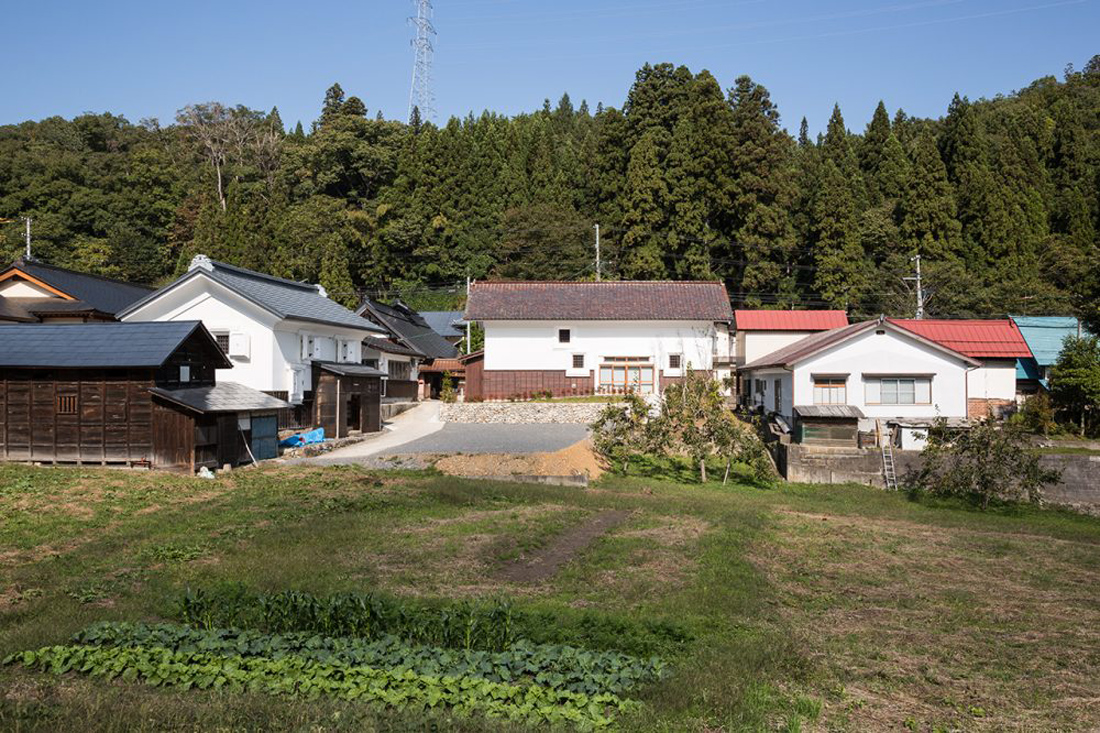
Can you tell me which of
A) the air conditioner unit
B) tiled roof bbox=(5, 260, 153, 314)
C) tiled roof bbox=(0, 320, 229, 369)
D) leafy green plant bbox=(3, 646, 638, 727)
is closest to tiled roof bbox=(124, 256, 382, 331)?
the air conditioner unit

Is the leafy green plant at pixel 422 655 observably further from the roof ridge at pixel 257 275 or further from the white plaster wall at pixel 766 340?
the white plaster wall at pixel 766 340

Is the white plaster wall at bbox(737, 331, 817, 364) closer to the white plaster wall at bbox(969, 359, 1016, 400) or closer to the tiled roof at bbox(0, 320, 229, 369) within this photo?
the white plaster wall at bbox(969, 359, 1016, 400)

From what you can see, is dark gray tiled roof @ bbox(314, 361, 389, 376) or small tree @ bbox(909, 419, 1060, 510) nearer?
small tree @ bbox(909, 419, 1060, 510)

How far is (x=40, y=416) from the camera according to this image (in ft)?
66.9

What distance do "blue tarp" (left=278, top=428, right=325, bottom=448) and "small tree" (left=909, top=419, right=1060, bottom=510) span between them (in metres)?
19.9

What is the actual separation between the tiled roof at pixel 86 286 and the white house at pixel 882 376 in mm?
28956

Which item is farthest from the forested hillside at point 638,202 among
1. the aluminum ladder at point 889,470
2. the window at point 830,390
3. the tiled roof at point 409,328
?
the aluminum ladder at point 889,470

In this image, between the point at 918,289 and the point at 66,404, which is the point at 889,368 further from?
the point at 66,404

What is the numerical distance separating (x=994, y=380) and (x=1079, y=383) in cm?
477

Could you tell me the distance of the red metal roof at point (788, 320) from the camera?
38.0 metres

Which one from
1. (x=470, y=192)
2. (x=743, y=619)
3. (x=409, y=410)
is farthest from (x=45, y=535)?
(x=470, y=192)

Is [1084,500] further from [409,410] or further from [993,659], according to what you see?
[409,410]

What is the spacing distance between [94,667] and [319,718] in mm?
2769

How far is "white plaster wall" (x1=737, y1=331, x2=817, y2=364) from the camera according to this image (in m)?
37.9
